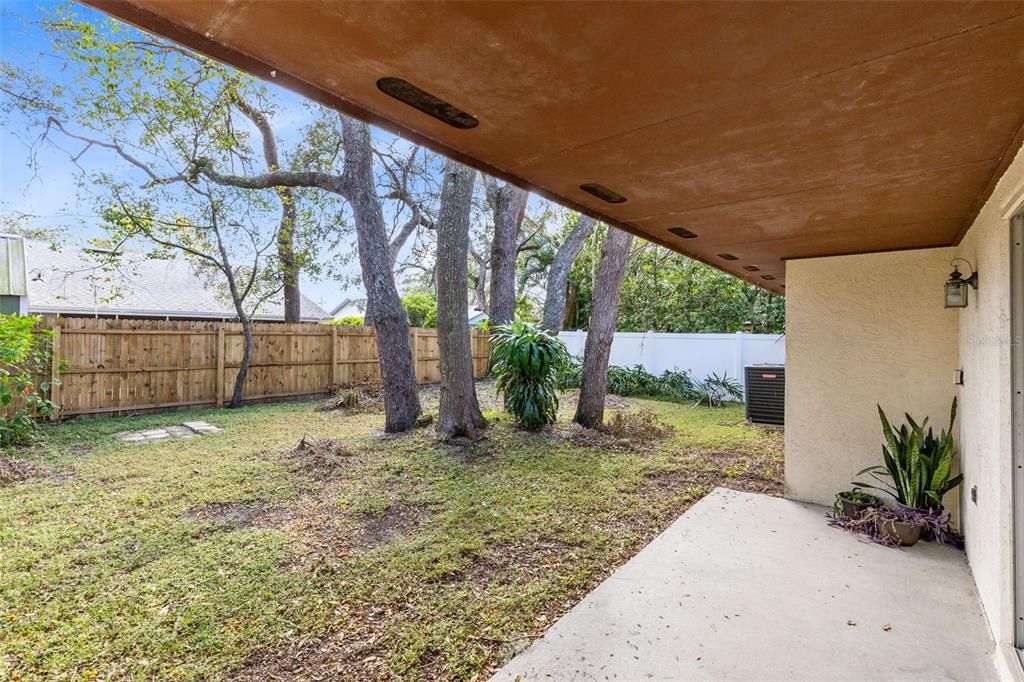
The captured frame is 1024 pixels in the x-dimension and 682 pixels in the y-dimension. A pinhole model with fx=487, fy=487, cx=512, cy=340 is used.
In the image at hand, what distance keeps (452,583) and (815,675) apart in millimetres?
1745

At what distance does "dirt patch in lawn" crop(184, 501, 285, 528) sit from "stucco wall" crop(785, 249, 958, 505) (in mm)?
4213

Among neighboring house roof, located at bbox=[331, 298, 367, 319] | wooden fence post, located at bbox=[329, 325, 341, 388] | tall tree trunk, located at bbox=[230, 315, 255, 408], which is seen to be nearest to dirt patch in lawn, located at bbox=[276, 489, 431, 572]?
tall tree trunk, located at bbox=[230, 315, 255, 408]

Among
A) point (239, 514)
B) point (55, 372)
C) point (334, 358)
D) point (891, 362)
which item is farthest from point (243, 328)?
point (891, 362)

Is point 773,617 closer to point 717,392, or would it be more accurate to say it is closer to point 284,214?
point 717,392

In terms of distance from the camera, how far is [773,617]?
239 cm

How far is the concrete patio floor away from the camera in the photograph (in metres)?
2.03

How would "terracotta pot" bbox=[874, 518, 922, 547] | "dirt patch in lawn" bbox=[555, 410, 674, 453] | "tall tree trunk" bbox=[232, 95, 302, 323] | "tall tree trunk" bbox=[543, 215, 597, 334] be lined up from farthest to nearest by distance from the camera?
1. "tall tree trunk" bbox=[543, 215, 597, 334]
2. "tall tree trunk" bbox=[232, 95, 302, 323]
3. "dirt patch in lawn" bbox=[555, 410, 674, 453]
4. "terracotta pot" bbox=[874, 518, 922, 547]

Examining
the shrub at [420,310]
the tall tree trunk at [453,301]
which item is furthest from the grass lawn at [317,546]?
the shrub at [420,310]

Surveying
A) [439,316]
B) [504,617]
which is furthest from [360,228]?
[504,617]

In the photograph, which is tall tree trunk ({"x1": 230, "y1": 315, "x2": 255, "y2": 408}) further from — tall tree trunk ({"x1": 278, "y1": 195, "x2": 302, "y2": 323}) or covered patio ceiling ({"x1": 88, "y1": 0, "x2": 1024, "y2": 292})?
covered patio ceiling ({"x1": 88, "y1": 0, "x2": 1024, "y2": 292})

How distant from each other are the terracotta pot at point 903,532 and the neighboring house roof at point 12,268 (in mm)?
12479

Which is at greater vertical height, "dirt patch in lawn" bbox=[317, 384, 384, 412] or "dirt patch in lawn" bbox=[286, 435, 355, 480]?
"dirt patch in lawn" bbox=[317, 384, 384, 412]

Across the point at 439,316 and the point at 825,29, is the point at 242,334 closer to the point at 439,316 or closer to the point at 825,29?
the point at 439,316

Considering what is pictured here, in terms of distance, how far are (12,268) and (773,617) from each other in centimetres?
1206
